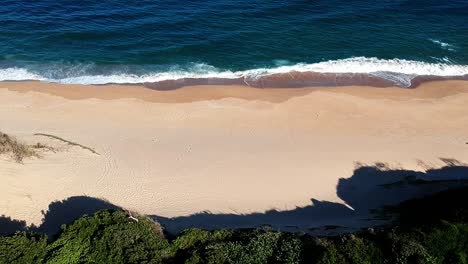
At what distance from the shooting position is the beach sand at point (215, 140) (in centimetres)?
2120

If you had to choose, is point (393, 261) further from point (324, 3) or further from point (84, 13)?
point (84, 13)

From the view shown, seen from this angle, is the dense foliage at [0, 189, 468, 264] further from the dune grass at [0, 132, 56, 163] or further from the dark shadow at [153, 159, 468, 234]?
the dune grass at [0, 132, 56, 163]

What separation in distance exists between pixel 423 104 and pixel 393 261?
634 inches

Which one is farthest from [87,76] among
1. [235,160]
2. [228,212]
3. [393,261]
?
[393,261]

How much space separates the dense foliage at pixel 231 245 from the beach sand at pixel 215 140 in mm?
3233

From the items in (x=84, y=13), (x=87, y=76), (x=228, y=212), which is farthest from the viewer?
(x=84, y=13)

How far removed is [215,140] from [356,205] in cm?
822

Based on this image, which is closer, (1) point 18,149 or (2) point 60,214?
(2) point 60,214

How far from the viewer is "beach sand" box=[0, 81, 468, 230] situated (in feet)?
69.6

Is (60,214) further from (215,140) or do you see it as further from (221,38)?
(221,38)

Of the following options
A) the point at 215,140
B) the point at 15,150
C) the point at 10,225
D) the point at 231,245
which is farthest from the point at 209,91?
the point at 231,245

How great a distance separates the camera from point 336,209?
67.6ft

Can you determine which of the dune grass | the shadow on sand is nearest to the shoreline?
the dune grass

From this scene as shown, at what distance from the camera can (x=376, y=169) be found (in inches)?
904
